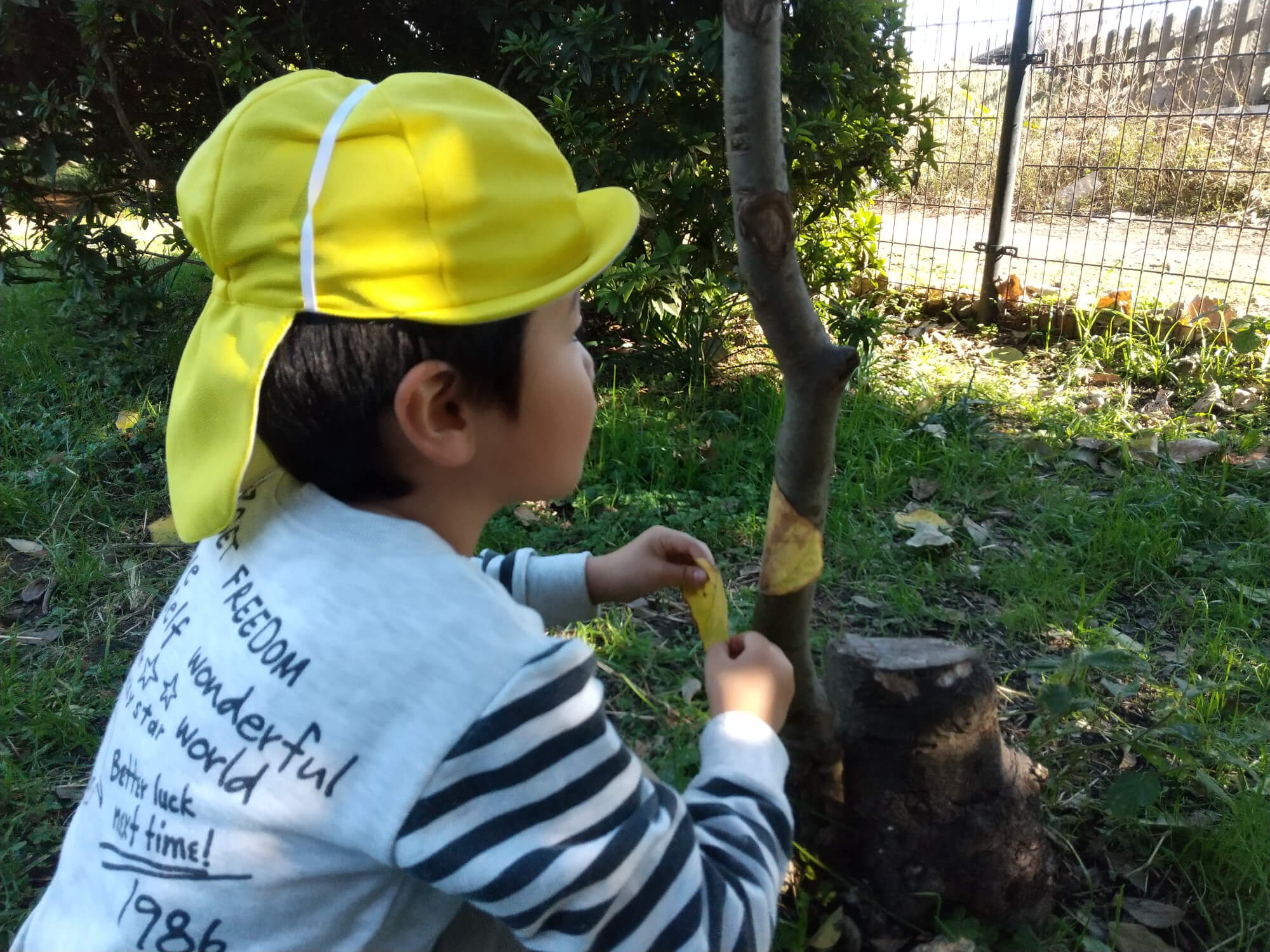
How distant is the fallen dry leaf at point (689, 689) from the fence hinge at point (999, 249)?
3.55m

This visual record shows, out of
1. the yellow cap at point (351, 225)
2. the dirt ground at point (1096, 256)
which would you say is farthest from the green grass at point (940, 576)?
the yellow cap at point (351, 225)

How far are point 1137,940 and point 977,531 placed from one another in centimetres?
144

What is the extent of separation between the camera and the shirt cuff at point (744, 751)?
3.98 feet

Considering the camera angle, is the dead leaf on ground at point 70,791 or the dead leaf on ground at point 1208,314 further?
the dead leaf on ground at point 1208,314

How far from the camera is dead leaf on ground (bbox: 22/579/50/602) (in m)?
2.75

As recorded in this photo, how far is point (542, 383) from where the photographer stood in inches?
45.1

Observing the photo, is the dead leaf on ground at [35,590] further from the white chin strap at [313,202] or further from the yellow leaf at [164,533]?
the white chin strap at [313,202]

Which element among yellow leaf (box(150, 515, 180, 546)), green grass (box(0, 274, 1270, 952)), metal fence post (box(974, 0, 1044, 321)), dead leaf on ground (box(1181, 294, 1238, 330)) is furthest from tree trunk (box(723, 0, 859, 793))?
metal fence post (box(974, 0, 1044, 321))

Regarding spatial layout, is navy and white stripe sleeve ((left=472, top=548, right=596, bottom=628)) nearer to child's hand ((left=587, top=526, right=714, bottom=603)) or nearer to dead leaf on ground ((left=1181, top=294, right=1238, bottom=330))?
child's hand ((left=587, top=526, right=714, bottom=603))

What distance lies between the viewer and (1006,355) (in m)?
4.58

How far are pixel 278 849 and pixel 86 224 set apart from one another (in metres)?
3.68

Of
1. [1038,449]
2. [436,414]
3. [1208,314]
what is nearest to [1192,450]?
[1038,449]

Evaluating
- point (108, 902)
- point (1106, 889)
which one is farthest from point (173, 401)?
point (1106, 889)

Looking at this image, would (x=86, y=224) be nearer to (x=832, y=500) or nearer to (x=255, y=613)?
(x=832, y=500)
